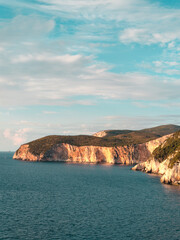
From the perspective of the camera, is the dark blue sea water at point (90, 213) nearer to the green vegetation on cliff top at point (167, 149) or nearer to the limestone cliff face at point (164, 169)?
the limestone cliff face at point (164, 169)

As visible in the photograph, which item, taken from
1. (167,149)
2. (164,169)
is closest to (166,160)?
(164,169)

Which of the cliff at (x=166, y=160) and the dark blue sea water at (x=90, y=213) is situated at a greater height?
the cliff at (x=166, y=160)

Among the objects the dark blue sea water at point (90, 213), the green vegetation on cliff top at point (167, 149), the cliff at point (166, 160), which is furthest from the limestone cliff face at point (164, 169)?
the dark blue sea water at point (90, 213)

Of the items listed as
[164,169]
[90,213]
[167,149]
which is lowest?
[90,213]

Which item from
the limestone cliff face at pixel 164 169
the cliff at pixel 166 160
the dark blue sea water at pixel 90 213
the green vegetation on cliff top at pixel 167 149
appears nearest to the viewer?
the dark blue sea water at pixel 90 213

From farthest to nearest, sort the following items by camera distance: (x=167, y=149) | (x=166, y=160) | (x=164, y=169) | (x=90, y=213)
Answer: (x=167, y=149)
(x=164, y=169)
(x=166, y=160)
(x=90, y=213)

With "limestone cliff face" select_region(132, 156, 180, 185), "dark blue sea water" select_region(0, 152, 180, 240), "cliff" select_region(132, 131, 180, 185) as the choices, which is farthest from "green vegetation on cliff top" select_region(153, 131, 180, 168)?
"dark blue sea water" select_region(0, 152, 180, 240)

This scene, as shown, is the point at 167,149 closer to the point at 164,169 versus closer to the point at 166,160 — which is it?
the point at 164,169

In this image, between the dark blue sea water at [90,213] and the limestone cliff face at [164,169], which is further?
the limestone cliff face at [164,169]

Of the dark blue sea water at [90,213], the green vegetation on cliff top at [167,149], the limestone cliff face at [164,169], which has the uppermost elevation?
the green vegetation on cliff top at [167,149]
